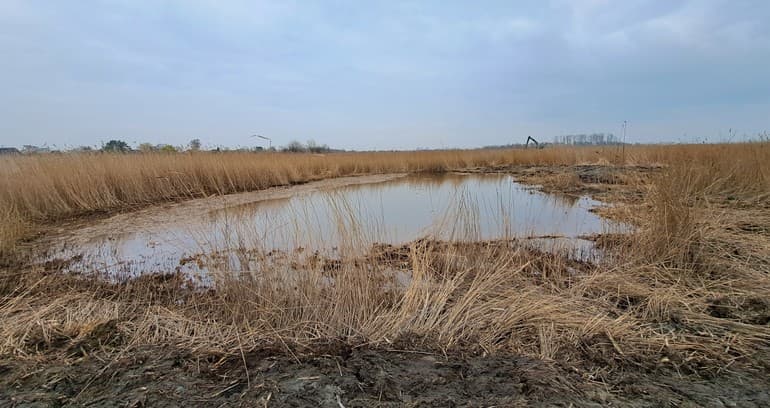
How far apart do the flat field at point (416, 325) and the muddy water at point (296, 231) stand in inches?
4.6

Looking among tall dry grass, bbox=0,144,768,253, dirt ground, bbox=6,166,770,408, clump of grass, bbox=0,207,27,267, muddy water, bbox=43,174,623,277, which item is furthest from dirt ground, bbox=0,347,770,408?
tall dry grass, bbox=0,144,768,253

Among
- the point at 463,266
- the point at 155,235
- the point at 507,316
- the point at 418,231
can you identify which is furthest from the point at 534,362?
the point at 155,235

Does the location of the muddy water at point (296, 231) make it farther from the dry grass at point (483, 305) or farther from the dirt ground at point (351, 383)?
the dirt ground at point (351, 383)

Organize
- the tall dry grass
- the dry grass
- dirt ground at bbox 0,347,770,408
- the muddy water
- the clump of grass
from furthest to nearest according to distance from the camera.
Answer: the tall dry grass, the clump of grass, the muddy water, the dry grass, dirt ground at bbox 0,347,770,408

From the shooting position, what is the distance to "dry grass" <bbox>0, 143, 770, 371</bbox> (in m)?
1.72

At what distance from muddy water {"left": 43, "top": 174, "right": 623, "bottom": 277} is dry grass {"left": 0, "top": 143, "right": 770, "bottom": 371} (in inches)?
12.2

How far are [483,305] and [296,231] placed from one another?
5.52 feet

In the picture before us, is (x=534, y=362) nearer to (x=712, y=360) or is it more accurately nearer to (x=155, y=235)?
(x=712, y=360)

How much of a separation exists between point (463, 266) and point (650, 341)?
1467mm

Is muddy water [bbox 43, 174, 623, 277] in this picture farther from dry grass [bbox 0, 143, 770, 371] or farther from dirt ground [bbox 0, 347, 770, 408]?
dirt ground [bbox 0, 347, 770, 408]

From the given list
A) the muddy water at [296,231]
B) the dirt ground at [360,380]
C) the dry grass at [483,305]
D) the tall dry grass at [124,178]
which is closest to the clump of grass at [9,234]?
the tall dry grass at [124,178]

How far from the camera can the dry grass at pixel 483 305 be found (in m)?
1.72

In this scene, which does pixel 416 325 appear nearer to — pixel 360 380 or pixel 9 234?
pixel 360 380

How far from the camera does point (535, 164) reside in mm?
19234
